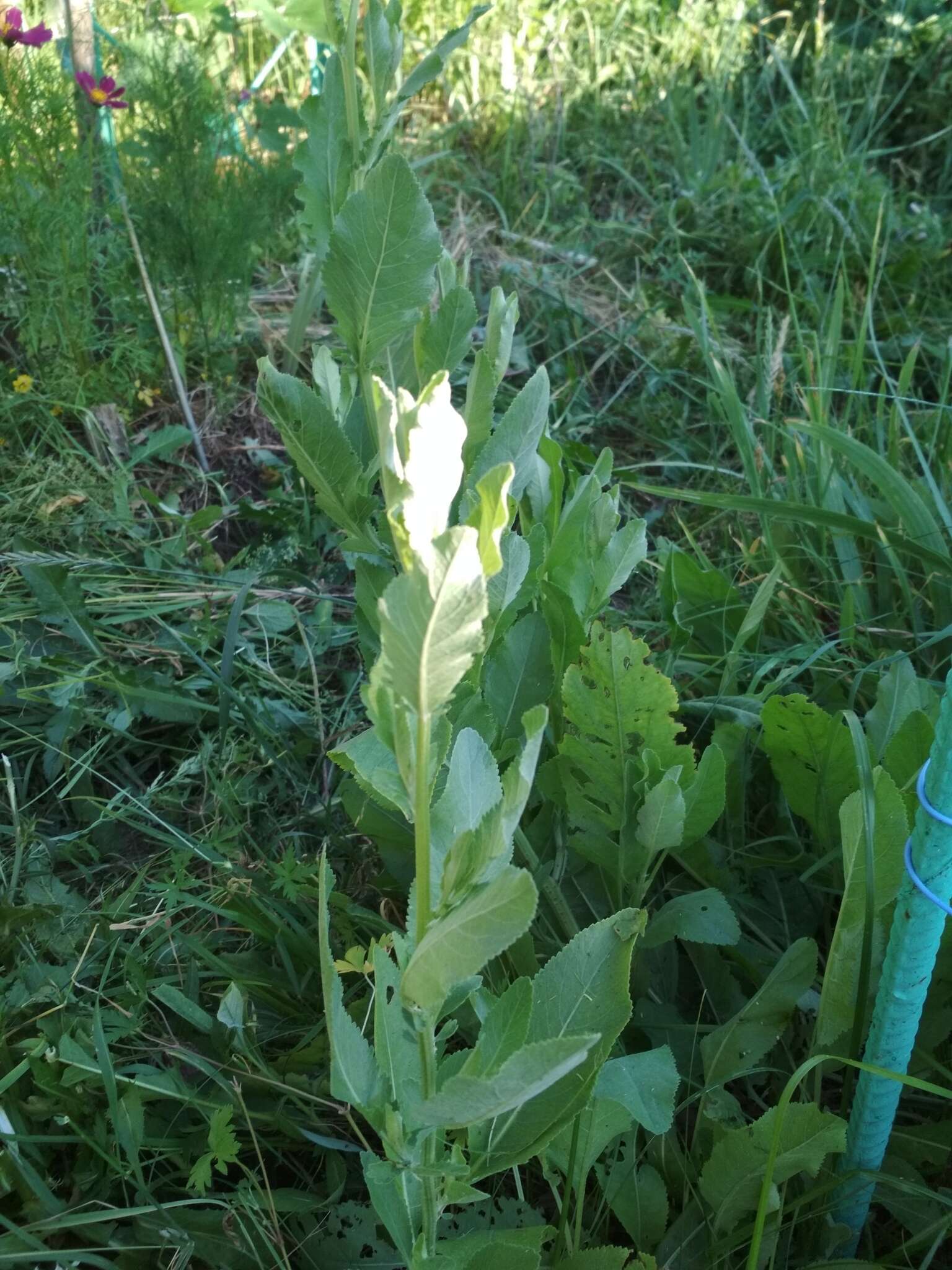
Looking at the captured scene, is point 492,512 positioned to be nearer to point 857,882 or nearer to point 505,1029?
point 505,1029

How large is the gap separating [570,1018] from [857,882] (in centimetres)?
32

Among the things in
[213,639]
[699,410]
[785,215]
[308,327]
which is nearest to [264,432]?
[308,327]

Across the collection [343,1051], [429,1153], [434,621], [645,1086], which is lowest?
[645,1086]

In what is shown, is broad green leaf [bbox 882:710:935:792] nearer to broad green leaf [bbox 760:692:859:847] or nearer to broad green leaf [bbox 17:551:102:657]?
broad green leaf [bbox 760:692:859:847]

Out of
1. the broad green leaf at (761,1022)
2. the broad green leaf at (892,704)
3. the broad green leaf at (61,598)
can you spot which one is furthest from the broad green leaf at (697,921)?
the broad green leaf at (61,598)

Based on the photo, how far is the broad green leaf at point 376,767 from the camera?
2.32 feet

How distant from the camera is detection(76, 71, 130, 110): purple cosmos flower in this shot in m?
2.09

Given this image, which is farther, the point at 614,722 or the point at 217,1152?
the point at 614,722

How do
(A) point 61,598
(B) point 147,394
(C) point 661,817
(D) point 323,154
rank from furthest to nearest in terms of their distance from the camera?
(B) point 147,394 < (A) point 61,598 < (D) point 323,154 < (C) point 661,817

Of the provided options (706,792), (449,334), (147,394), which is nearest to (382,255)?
(449,334)

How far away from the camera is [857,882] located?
1.02 metres

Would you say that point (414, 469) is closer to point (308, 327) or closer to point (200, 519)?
point (200, 519)

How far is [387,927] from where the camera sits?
48.6 inches

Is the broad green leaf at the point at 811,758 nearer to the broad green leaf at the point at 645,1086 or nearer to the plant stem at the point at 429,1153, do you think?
the broad green leaf at the point at 645,1086
